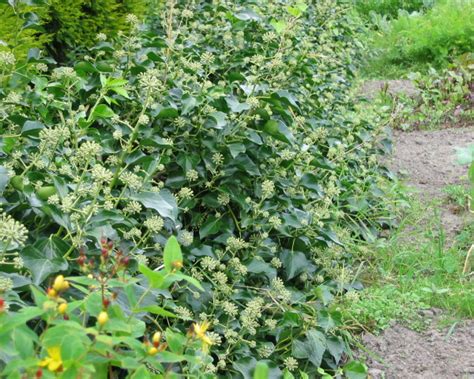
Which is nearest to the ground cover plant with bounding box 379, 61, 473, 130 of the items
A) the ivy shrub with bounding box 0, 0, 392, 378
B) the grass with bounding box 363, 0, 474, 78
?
the grass with bounding box 363, 0, 474, 78

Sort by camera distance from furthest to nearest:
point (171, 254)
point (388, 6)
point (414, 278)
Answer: point (388, 6)
point (414, 278)
point (171, 254)

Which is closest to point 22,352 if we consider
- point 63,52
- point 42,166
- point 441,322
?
point 42,166

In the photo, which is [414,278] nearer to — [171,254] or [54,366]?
[171,254]

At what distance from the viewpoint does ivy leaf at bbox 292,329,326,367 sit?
2.98 m

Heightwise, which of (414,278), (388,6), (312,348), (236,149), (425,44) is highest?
(236,149)

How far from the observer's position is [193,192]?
3.31 meters

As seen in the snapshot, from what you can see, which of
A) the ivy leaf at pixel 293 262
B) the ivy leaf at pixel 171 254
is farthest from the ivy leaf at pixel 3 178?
the ivy leaf at pixel 293 262

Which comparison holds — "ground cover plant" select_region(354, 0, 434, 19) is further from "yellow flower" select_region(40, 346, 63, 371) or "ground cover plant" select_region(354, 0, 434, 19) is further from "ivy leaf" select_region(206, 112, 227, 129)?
"yellow flower" select_region(40, 346, 63, 371)

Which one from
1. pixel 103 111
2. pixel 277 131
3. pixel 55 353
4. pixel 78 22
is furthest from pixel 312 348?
pixel 78 22

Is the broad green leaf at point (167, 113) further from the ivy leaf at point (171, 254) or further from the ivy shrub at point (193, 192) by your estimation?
the ivy leaf at point (171, 254)

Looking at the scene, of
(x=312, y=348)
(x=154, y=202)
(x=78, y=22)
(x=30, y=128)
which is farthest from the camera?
(x=78, y=22)

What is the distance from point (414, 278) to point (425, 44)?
18.1ft

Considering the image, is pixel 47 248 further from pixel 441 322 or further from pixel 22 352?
pixel 441 322

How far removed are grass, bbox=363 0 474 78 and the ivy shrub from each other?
4870mm
